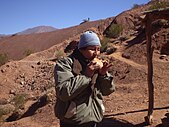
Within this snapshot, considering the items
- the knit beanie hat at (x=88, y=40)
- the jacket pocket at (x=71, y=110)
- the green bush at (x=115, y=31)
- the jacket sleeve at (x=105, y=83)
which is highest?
the knit beanie hat at (x=88, y=40)

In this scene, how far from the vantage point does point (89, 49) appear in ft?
8.86

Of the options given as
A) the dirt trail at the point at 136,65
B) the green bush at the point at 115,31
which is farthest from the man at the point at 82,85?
the green bush at the point at 115,31

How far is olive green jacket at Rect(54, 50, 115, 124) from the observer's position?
99.0 inches

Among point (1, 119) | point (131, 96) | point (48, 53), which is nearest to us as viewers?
point (131, 96)

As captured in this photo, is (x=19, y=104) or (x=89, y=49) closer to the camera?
(x=89, y=49)

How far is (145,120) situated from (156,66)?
464 centimetres

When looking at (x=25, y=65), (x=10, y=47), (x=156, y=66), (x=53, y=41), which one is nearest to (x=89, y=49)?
(x=156, y=66)

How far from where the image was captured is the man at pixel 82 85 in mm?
2527

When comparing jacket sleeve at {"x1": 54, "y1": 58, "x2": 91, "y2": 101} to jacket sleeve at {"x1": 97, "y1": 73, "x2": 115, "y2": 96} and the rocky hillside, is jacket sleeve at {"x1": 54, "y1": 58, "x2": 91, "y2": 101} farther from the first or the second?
the rocky hillside

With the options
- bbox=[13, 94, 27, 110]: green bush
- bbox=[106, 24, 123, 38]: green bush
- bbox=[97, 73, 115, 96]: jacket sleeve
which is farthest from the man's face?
bbox=[106, 24, 123, 38]: green bush

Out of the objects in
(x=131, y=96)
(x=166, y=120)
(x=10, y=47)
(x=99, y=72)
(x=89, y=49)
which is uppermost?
(x=89, y=49)

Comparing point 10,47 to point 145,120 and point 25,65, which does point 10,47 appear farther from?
point 145,120

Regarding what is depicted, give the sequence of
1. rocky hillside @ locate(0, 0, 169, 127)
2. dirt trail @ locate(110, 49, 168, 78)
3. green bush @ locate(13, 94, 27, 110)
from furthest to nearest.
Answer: green bush @ locate(13, 94, 27, 110)
dirt trail @ locate(110, 49, 168, 78)
rocky hillside @ locate(0, 0, 169, 127)

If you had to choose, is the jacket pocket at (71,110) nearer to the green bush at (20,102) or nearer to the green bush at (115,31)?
the green bush at (20,102)
